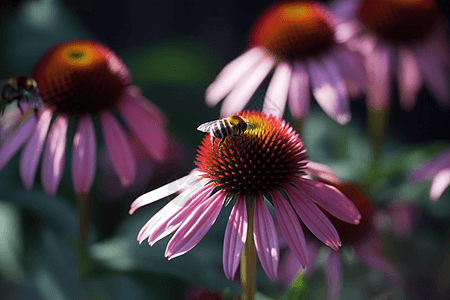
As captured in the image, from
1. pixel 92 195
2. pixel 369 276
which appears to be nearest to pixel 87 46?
pixel 92 195

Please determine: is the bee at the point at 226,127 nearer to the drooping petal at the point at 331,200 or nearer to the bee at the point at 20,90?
the drooping petal at the point at 331,200

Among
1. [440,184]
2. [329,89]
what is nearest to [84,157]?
[329,89]

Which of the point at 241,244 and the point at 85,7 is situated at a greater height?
the point at 85,7

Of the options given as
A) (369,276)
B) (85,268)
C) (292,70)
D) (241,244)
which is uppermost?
(292,70)

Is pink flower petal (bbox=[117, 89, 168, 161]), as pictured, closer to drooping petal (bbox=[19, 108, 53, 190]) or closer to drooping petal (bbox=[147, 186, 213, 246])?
drooping petal (bbox=[19, 108, 53, 190])

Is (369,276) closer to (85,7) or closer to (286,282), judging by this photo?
(286,282)

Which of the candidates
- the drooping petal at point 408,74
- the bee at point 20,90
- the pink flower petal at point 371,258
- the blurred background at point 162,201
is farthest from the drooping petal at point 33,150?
the drooping petal at point 408,74
